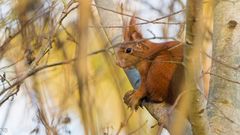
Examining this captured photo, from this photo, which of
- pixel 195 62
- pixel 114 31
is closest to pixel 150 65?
pixel 114 31

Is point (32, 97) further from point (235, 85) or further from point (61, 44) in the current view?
point (235, 85)

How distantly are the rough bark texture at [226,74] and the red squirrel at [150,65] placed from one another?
24 cm

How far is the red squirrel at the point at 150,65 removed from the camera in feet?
8.32

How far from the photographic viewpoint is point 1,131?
8.82 feet

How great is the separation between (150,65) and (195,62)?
1.15 meters

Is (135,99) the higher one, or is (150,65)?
(150,65)

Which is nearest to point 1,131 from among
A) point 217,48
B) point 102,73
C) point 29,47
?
point 29,47

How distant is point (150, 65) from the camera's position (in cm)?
265

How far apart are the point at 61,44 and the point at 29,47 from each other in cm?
82

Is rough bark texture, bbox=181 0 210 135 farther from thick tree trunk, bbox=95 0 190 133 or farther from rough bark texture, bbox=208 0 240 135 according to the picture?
thick tree trunk, bbox=95 0 190 133

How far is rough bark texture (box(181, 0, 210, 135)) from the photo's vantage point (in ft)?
4.28

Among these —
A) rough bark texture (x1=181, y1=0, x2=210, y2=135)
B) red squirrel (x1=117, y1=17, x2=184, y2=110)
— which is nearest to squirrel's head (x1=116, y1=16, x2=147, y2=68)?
red squirrel (x1=117, y1=17, x2=184, y2=110)

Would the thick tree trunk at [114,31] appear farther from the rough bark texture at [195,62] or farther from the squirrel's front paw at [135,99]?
the rough bark texture at [195,62]

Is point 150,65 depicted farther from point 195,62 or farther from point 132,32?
point 195,62
